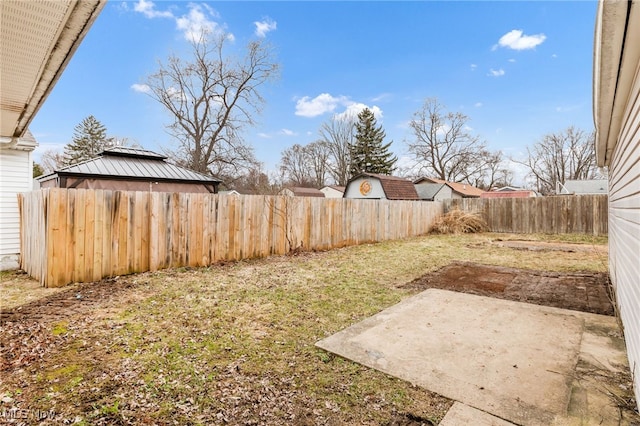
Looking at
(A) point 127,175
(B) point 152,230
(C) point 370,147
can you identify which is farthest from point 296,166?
(B) point 152,230

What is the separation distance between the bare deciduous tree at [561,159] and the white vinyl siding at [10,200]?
35.7 metres

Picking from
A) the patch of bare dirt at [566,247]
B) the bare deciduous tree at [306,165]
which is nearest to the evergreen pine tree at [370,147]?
the bare deciduous tree at [306,165]

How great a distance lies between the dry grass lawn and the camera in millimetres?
1768

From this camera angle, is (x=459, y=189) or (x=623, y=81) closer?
(x=623, y=81)

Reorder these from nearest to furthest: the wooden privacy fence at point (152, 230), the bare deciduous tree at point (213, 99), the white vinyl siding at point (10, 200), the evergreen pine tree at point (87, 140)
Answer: the wooden privacy fence at point (152, 230) < the white vinyl siding at point (10, 200) < the bare deciduous tree at point (213, 99) < the evergreen pine tree at point (87, 140)

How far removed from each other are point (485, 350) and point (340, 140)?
111 ft

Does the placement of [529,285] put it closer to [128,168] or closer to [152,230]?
[152,230]

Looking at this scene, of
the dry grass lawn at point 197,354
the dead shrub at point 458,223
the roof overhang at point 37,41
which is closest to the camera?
the roof overhang at point 37,41

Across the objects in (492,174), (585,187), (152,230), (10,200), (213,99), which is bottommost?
(152,230)

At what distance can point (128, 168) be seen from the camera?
1013cm

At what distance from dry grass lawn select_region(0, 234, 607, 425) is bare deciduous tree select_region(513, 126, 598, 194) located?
1319 inches

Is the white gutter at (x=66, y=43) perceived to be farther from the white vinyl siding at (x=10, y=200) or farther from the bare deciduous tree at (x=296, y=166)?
the bare deciduous tree at (x=296, y=166)

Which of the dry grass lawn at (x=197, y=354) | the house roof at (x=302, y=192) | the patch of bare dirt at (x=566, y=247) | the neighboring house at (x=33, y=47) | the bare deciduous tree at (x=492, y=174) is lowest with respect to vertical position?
the dry grass lawn at (x=197, y=354)

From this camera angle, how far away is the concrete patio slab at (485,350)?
186cm
